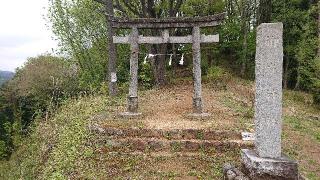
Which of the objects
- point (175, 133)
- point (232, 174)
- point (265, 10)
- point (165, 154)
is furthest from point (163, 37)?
point (265, 10)

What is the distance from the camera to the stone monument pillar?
8328mm

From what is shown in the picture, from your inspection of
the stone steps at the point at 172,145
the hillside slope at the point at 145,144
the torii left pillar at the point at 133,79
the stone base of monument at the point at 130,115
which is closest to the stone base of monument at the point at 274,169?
the hillside slope at the point at 145,144

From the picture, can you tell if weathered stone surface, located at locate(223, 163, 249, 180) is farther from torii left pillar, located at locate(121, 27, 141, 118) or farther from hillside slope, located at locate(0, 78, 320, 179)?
torii left pillar, located at locate(121, 27, 141, 118)

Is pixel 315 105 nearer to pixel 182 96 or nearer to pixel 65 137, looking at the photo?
pixel 182 96

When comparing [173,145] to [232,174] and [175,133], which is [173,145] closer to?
[175,133]

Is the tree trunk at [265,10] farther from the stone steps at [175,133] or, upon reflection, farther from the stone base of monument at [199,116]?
the stone steps at [175,133]

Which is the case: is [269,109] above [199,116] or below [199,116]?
above

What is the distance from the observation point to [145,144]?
12.2 metres

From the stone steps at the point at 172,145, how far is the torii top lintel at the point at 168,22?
A: 15.7 ft

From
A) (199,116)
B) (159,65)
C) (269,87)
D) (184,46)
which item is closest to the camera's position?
(269,87)

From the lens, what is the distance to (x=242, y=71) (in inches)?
1061

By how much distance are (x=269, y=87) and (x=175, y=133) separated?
476cm

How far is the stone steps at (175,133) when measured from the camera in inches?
499

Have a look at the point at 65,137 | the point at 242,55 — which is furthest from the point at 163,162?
the point at 242,55
